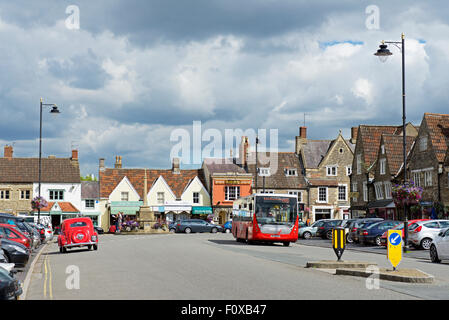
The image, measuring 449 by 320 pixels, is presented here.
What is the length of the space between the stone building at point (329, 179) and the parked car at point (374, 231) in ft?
138

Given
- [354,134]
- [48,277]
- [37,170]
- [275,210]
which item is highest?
[354,134]

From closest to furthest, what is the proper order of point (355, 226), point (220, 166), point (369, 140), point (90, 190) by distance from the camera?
point (355, 226), point (369, 140), point (90, 190), point (220, 166)

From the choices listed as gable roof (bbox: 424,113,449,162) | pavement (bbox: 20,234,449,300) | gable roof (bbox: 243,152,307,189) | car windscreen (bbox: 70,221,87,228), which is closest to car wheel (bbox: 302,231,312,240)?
gable roof (bbox: 424,113,449,162)

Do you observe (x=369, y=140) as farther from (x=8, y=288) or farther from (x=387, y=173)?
(x=8, y=288)

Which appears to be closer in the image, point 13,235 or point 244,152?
point 13,235

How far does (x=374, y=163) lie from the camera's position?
67.6 metres

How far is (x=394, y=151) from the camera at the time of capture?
62.2 meters

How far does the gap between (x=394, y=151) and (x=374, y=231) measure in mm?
25210

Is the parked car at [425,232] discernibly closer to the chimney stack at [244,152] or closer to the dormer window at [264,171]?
the dormer window at [264,171]

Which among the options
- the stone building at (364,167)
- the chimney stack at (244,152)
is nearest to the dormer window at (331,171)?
the chimney stack at (244,152)

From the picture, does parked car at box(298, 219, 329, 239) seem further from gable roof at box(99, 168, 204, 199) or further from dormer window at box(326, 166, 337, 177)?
gable roof at box(99, 168, 204, 199)

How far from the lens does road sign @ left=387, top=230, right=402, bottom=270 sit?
690 inches

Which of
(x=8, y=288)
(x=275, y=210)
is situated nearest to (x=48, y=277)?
(x=8, y=288)
